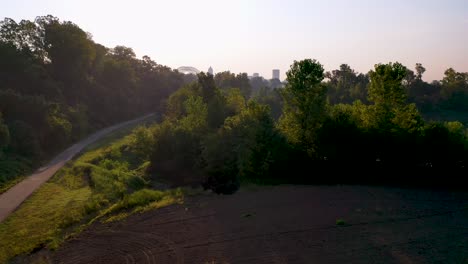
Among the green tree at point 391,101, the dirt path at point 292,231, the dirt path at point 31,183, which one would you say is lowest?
the dirt path at point 292,231

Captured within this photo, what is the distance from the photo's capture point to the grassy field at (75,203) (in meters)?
19.8

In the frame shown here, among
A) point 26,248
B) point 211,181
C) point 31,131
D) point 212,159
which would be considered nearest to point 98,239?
point 26,248

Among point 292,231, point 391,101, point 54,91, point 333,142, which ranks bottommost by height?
point 292,231

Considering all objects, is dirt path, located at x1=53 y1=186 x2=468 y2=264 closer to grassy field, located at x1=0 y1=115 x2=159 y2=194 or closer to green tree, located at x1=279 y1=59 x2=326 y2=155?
green tree, located at x1=279 y1=59 x2=326 y2=155

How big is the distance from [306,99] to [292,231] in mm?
12827

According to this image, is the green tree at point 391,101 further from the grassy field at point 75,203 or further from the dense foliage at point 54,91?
the dense foliage at point 54,91

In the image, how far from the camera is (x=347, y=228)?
64.5 ft

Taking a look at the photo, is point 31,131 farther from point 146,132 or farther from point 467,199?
point 467,199

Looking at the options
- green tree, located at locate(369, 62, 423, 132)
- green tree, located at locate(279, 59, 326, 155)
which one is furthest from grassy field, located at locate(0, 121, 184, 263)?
green tree, located at locate(369, 62, 423, 132)

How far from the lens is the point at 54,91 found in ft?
190

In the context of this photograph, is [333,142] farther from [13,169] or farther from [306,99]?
[13,169]

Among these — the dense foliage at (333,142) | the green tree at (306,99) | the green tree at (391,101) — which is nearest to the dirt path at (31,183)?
the dense foliage at (333,142)

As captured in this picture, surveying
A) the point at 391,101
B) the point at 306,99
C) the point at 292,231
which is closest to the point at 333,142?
the point at 306,99

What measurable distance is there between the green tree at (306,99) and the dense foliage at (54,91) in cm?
2121
